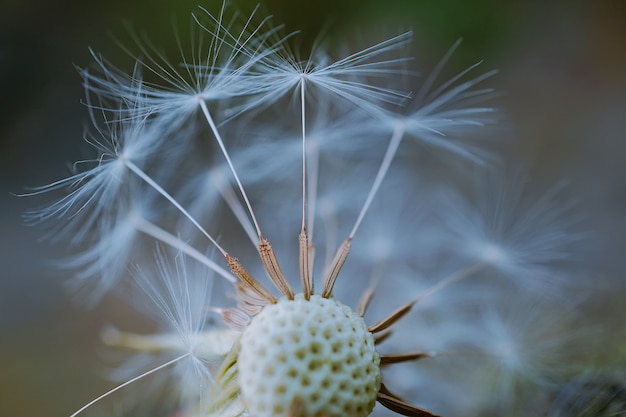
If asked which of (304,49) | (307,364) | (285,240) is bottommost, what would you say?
(307,364)

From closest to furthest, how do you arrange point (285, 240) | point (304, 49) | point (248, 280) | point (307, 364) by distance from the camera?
point (307, 364), point (248, 280), point (285, 240), point (304, 49)

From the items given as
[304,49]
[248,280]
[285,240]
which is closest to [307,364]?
[248,280]

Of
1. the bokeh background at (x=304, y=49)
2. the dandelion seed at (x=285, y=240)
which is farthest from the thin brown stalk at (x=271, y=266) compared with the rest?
the bokeh background at (x=304, y=49)

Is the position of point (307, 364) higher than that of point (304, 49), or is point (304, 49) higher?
point (304, 49)

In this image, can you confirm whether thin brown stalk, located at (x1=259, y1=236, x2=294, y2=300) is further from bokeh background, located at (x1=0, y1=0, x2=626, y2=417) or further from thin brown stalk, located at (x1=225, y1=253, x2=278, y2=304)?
bokeh background, located at (x1=0, y1=0, x2=626, y2=417)

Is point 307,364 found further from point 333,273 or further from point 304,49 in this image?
point 304,49

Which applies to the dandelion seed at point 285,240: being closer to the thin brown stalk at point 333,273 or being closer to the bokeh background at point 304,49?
the thin brown stalk at point 333,273
